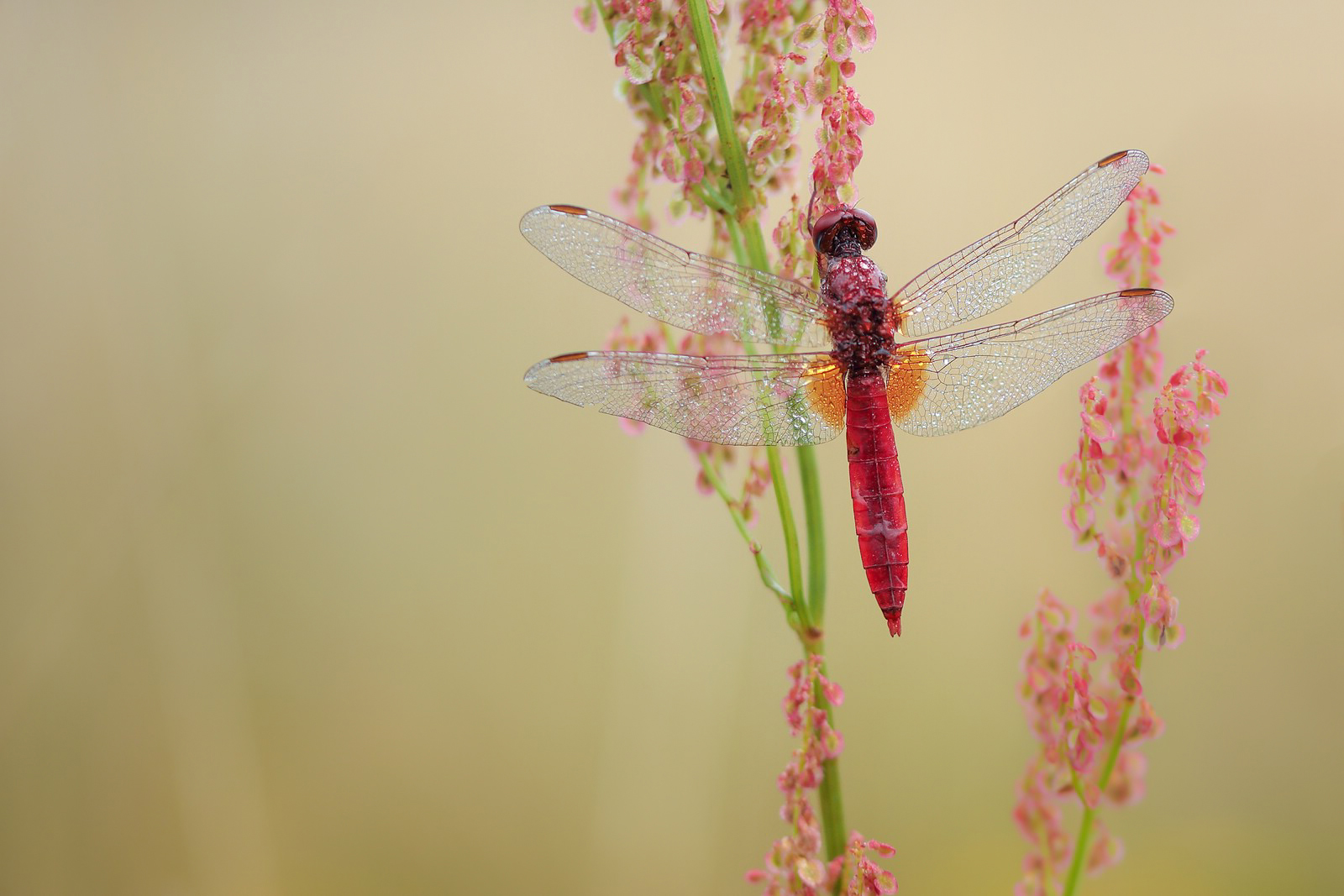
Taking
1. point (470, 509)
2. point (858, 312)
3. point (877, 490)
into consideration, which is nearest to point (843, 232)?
point (858, 312)

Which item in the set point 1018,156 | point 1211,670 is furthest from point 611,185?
point 1211,670

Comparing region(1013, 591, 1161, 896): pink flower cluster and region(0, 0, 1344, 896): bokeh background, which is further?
region(0, 0, 1344, 896): bokeh background

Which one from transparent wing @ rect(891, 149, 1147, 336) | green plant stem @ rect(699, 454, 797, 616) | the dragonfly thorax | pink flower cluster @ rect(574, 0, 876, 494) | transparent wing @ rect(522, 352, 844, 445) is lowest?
green plant stem @ rect(699, 454, 797, 616)

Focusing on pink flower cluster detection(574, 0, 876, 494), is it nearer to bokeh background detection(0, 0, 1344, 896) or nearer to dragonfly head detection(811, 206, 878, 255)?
dragonfly head detection(811, 206, 878, 255)

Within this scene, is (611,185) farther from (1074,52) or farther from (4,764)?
(4,764)

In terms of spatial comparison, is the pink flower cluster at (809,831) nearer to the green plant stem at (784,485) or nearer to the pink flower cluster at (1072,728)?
the green plant stem at (784,485)

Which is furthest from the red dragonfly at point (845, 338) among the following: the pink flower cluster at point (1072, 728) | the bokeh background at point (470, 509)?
the bokeh background at point (470, 509)

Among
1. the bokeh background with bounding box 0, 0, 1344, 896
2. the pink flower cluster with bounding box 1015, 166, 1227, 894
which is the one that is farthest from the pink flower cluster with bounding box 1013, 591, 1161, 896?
the bokeh background with bounding box 0, 0, 1344, 896
